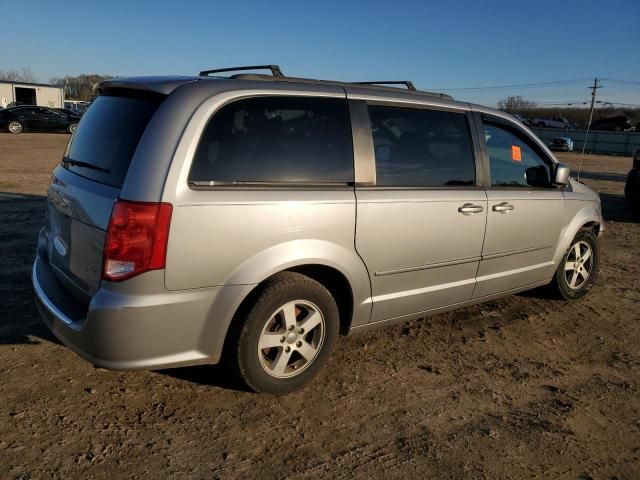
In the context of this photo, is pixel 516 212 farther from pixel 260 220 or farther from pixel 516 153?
pixel 260 220

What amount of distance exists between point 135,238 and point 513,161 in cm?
312

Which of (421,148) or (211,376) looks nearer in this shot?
(211,376)

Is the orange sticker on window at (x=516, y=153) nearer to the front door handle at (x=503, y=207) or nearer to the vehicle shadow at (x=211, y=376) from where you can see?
the front door handle at (x=503, y=207)

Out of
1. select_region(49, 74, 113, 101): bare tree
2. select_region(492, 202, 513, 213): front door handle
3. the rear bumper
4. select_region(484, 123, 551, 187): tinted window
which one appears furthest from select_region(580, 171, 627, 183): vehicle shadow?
select_region(49, 74, 113, 101): bare tree

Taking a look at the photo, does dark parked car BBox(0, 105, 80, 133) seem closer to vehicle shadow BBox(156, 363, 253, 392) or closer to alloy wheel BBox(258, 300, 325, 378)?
vehicle shadow BBox(156, 363, 253, 392)

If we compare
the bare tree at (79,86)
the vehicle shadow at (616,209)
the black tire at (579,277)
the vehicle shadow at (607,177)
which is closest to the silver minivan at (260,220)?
the black tire at (579,277)

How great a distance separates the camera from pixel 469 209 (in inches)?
151

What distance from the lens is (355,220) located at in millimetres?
3227

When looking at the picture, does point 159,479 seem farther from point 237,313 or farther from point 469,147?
point 469,147

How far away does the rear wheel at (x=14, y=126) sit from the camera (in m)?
28.2

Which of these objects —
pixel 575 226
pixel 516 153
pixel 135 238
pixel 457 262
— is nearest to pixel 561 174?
pixel 516 153

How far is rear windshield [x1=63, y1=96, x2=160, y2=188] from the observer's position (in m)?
2.80

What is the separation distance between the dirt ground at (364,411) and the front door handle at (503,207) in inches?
39.4

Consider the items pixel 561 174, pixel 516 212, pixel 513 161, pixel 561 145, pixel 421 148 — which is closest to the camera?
pixel 421 148
